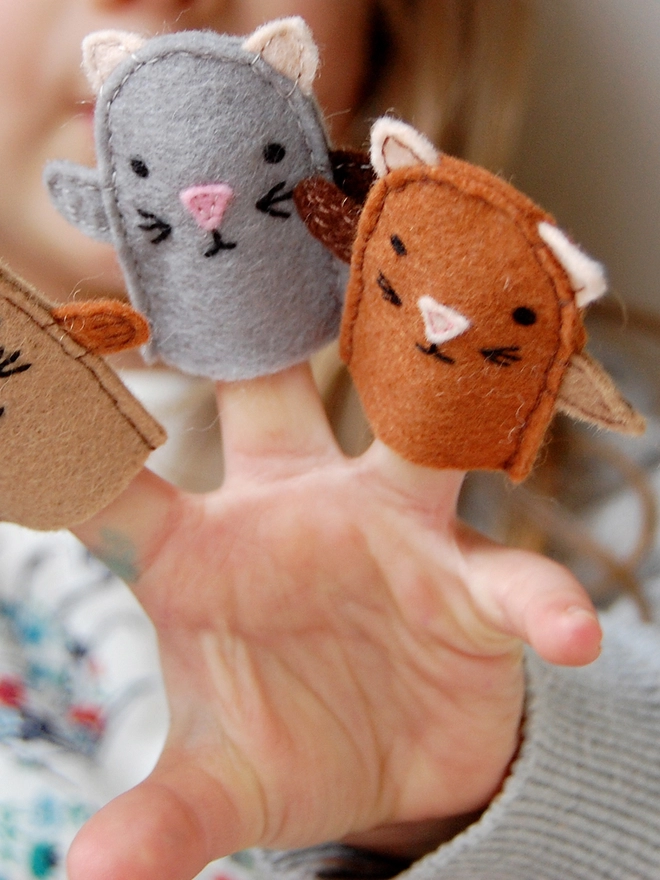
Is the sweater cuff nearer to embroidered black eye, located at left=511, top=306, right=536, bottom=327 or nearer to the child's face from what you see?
embroidered black eye, located at left=511, top=306, right=536, bottom=327

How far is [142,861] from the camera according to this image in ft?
0.89

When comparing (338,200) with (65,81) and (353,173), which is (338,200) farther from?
(65,81)

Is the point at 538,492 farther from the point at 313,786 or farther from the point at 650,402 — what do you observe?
the point at 313,786

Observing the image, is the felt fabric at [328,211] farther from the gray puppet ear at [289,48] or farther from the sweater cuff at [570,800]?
the sweater cuff at [570,800]

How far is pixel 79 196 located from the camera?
13.0 inches

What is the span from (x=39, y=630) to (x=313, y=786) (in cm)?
46

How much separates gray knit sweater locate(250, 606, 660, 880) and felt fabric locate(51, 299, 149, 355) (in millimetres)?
323

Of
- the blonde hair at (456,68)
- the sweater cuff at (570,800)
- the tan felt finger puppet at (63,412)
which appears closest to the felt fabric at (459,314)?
the tan felt finger puppet at (63,412)

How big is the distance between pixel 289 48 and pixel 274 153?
0.04 meters

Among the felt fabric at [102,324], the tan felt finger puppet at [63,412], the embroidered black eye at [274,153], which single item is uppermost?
the embroidered black eye at [274,153]

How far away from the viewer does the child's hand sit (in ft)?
1.20

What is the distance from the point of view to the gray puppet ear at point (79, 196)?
33 cm

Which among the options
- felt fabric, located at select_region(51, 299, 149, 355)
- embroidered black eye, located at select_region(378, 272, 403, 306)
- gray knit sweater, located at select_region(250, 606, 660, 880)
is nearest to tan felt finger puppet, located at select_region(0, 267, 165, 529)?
felt fabric, located at select_region(51, 299, 149, 355)

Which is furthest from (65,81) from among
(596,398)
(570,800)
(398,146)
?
(570,800)
